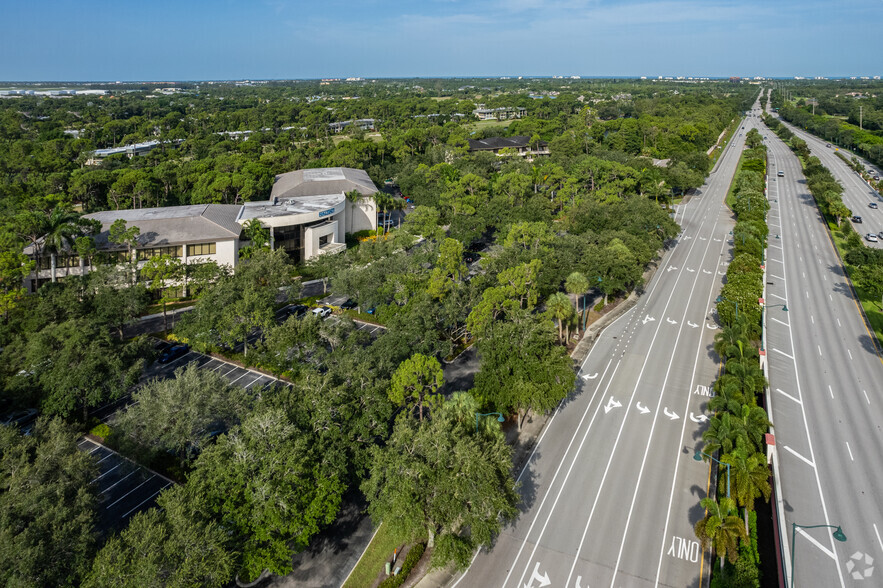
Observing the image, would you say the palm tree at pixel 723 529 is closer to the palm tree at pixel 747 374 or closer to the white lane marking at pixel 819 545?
the white lane marking at pixel 819 545

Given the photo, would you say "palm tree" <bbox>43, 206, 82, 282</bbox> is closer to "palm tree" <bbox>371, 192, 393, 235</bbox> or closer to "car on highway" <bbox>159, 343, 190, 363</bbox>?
"car on highway" <bbox>159, 343, 190, 363</bbox>

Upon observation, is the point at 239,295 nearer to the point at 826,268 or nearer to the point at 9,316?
the point at 9,316

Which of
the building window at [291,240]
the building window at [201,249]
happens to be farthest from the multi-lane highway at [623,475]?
the building window at [201,249]

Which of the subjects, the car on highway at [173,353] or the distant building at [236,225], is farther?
the distant building at [236,225]

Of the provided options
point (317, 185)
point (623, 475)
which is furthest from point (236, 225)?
point (623, 475)

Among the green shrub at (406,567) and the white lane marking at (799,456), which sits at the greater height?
the white lane marking at (799,456)

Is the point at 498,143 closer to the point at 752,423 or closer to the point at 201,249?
the point at 201,249

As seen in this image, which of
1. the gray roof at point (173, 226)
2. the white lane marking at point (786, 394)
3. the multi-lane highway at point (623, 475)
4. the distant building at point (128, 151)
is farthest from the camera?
the distant building at point (128, 151)

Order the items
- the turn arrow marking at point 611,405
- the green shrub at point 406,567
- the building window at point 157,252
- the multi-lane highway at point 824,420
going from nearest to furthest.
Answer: the green shrub at point 406,567, the multi-lane highway at point 824,420, the turn arrow marking at point 611,405, the building window at point 157,252
